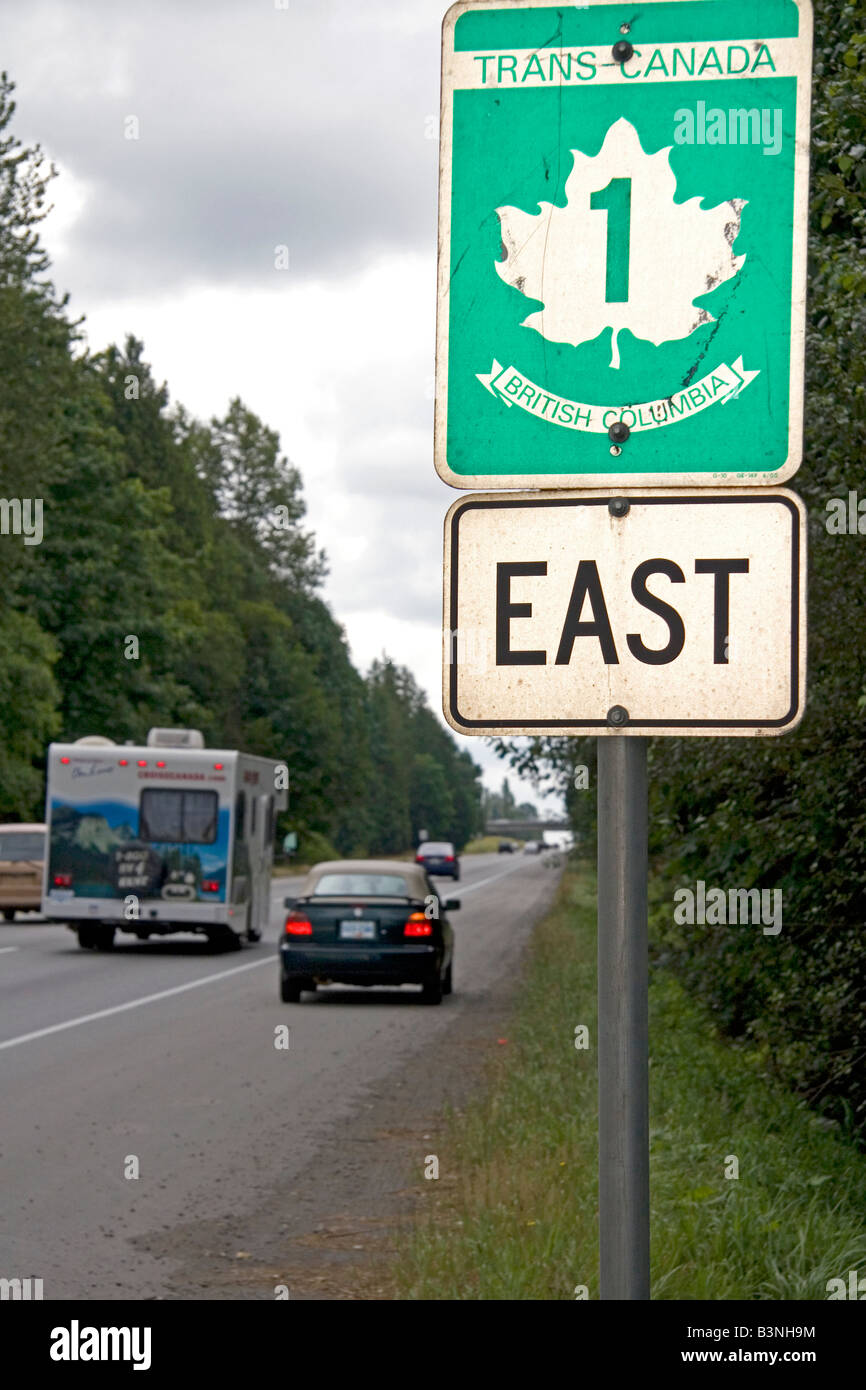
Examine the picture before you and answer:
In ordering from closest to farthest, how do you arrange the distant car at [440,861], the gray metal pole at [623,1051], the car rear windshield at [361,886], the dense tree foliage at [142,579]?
1. the gray metal pole at [623,1051]
2. the car rear windshield at [361,886]
3. the dense tree foliage at [142,579]
4. the distant car at [440,861]

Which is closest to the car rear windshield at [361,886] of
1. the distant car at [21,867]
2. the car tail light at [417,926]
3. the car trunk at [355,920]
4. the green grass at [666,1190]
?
the car trunk at [355,920]

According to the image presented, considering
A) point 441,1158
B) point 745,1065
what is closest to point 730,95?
point 441,1158

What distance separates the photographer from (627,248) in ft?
8.64

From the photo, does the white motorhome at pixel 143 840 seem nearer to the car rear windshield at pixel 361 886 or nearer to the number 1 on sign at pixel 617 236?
the car rear windshield at pixel 361 886

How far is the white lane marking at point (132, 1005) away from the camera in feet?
51.2

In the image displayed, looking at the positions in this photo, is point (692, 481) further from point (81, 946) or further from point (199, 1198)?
point (81, 946)

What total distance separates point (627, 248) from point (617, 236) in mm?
23

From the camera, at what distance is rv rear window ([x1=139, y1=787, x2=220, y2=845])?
26109 millimetres

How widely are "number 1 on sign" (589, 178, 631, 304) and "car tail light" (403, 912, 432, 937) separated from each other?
1678cm

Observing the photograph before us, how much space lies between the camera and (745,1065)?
37.5 feet

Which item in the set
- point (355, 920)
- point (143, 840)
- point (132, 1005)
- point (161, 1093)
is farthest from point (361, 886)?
point (161, 1093)

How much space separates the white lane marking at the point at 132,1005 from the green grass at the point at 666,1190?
176 inches

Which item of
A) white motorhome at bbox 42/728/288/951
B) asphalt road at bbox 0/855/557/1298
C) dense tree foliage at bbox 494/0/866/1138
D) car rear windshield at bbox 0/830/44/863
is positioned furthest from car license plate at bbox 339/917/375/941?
car rear windshield at bbox 0/830/44/863

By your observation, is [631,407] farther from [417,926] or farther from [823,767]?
[417,926]
